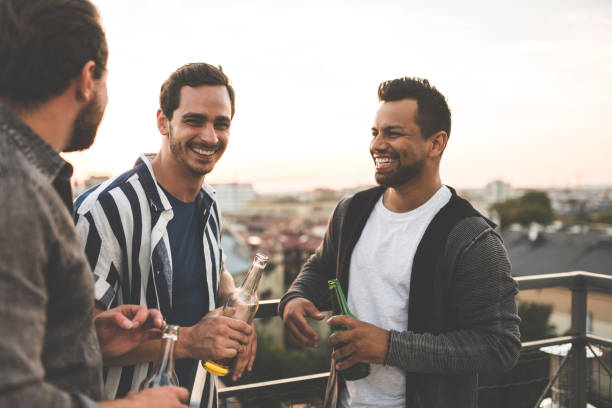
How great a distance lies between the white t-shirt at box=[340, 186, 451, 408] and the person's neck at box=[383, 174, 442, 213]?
0.10 ft

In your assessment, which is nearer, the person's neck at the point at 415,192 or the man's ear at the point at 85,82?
the man's ear at the point at 85,82

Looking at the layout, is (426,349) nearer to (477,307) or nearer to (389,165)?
(477,307)

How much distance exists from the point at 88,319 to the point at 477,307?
1308 millimetres

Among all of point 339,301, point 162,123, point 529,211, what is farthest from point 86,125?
point 529,211

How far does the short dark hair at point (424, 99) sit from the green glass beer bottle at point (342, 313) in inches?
31.4

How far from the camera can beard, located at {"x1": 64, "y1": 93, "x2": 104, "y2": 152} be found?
1.03 metres

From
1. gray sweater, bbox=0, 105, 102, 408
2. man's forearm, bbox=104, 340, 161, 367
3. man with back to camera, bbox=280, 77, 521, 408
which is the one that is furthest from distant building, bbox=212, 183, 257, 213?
gray sweater, bbox=0, 105, 102, 408

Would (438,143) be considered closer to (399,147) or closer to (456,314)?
(399,147)

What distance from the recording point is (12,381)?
688 mm

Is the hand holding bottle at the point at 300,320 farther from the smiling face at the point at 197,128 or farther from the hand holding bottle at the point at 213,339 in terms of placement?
the smiling face at the point at 197,128

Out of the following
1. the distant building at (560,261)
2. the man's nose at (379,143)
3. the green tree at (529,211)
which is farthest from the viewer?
the green tree at (529,211)

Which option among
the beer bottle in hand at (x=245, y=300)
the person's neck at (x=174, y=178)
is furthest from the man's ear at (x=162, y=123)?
the beer bottle in hand at (x=245, y=300)

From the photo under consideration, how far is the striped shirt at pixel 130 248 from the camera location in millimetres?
1596

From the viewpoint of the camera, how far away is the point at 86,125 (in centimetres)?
106
